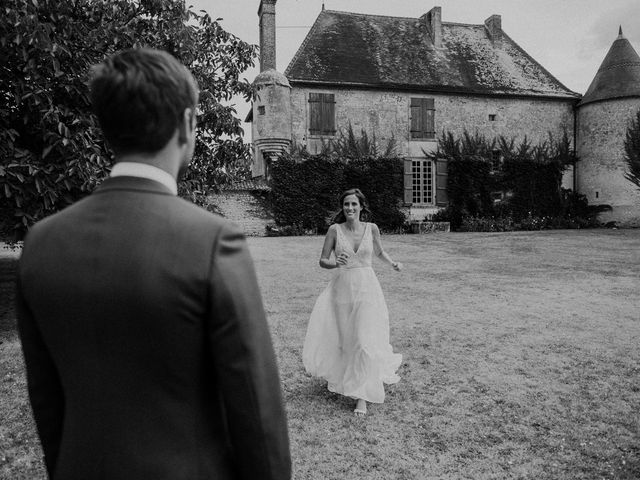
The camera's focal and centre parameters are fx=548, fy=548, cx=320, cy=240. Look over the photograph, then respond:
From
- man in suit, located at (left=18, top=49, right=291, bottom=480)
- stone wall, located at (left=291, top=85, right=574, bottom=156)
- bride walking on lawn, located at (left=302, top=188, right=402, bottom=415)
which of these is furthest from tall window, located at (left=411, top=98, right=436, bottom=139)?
man in suit, located at (left=18, top=49, right=291, bottom=480)

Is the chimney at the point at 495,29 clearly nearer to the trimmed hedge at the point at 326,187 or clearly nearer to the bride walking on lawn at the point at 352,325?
the trimmed hedge at the point at 326,187

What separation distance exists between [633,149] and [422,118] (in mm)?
10259

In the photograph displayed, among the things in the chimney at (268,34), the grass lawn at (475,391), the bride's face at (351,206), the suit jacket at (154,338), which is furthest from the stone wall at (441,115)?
the suit jacket at (154,338)

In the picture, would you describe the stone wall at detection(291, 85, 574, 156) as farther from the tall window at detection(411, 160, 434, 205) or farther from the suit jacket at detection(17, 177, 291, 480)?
the suit jacket at detection(17, 177, 291, 480)

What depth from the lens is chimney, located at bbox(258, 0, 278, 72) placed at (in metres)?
25.6

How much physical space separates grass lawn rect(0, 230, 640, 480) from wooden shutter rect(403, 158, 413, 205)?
15647 mm

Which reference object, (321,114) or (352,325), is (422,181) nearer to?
(321,114)

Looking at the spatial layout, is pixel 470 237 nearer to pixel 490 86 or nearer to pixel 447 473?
pixel 490 86

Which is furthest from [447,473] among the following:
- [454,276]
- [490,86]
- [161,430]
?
[490,86]

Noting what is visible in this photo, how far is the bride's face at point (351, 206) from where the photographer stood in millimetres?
5512

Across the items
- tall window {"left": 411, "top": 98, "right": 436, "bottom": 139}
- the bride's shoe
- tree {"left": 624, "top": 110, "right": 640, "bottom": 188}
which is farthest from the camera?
tall window {"left": 411, "top": 98, "right": 436, "bottom": 139}

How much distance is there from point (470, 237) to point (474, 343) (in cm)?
1511

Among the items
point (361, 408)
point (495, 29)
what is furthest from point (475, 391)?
point (495, 29)

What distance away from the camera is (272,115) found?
2503 centimetres
